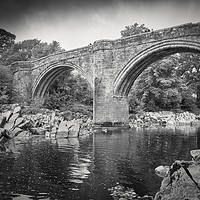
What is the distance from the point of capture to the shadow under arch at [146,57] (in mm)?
14500

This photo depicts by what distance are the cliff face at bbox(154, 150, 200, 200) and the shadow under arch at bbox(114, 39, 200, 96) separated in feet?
41.1

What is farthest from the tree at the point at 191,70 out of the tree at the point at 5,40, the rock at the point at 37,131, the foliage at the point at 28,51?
the rock at the point at 37,131

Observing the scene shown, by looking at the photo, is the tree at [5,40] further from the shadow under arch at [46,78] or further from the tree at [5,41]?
the shadow under arch at [46,78]

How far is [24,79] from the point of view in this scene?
2494 cm

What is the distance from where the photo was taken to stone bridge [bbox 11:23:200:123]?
14656 millimetres

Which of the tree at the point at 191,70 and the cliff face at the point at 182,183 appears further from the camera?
the tree at the point at 191,70

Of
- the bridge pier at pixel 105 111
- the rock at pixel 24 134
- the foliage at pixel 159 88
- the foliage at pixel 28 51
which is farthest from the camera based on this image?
the foliage at pixel 28 51

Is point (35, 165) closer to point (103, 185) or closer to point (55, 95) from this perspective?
point (103, 185)

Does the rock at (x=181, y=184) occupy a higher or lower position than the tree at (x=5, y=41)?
lower

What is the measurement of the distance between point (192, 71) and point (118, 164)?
1143 inches

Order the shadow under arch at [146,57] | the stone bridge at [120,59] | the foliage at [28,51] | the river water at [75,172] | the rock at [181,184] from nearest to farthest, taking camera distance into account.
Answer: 1. the rock at [181,184]
2. the river water at [75,172]
3. the shadow under arch at [146,57]
4. the stone bridge at [120,59]
5. the foliage at [28,51]

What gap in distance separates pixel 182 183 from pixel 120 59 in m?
14.9

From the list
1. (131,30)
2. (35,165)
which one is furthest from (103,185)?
(131,30)

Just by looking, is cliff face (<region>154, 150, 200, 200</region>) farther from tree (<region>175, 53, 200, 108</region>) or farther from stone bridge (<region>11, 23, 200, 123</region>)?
tree (<region>175, 53, 200, 108</region>)
